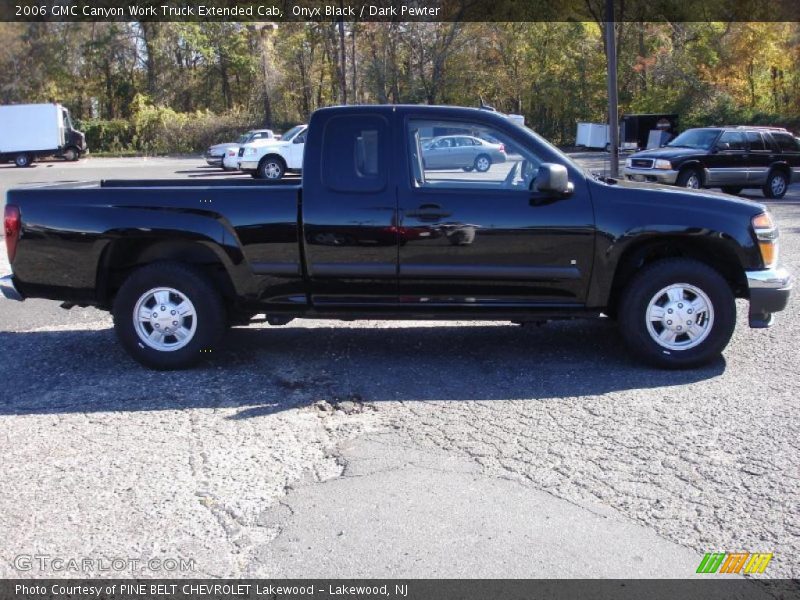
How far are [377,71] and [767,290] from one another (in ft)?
151

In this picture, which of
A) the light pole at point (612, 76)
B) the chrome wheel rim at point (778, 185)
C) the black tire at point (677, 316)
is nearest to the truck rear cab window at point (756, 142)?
the chrome wheel rim at point (778, 185)

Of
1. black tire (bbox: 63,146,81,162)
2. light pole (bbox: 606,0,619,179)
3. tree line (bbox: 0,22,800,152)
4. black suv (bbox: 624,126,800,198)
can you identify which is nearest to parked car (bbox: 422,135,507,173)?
light pole (bbox: 606,0,619,179)

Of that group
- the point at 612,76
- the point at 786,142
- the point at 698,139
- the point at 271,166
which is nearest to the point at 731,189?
the point at 698,139

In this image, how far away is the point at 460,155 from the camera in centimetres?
612

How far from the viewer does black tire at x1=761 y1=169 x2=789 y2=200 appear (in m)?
19.9

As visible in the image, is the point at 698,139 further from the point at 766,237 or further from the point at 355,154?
the point at 355,154

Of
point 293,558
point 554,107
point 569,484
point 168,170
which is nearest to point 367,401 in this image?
point 569,484

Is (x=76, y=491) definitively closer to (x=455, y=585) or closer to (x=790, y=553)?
(x=455, y=585)

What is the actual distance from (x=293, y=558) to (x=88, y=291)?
3.51 meters

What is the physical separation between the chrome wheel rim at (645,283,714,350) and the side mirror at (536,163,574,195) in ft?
3.55

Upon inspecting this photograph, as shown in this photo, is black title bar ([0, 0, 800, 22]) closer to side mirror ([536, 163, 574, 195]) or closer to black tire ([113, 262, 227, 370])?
black tire ([113, 262, 227, 370])

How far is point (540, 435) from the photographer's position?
4922 millimetres

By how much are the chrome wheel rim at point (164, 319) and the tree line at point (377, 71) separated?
3465 centimetres

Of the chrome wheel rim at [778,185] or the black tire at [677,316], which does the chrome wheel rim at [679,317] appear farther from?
the chrome wheel rim at [778,185]
